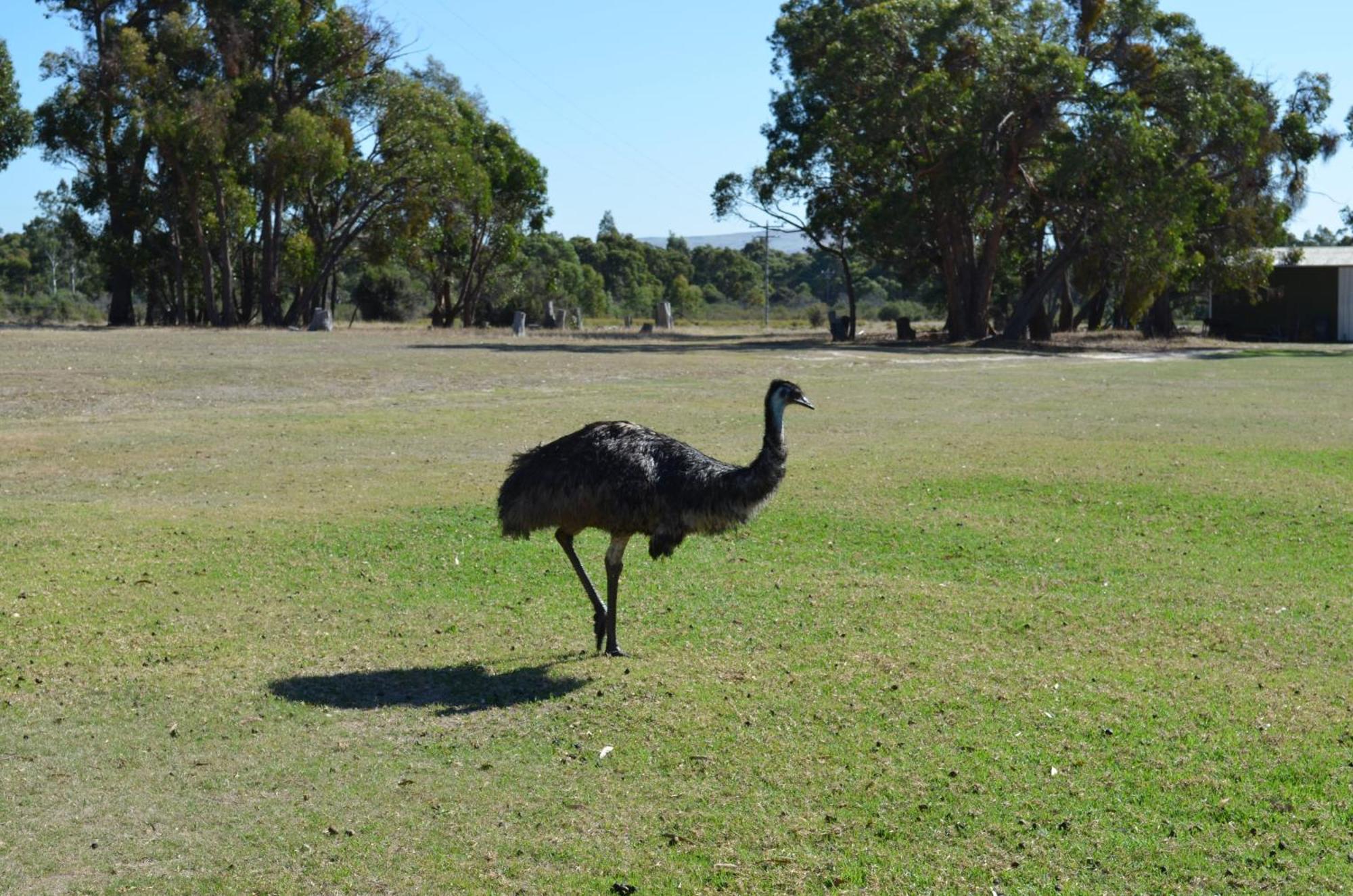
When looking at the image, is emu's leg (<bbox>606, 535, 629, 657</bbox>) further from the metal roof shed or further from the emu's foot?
the metal roof shed

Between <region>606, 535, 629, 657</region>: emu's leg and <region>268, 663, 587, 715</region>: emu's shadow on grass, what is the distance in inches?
16.2

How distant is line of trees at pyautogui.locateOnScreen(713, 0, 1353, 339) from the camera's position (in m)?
45.3

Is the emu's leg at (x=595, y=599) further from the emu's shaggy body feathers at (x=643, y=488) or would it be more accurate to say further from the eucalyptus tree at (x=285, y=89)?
the eucalyptus tree at (x=285, y=89)

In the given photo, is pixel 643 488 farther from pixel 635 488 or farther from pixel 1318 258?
pixel 1318 258

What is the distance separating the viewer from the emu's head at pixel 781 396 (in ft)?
28.7

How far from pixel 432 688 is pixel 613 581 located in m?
1.26

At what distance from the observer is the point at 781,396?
29.1 feet

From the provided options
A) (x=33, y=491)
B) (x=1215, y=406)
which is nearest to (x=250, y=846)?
(x=33, y=491)

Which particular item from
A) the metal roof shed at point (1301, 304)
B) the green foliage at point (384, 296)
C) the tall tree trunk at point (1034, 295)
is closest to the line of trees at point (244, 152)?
the green foliage at point (384, 296)

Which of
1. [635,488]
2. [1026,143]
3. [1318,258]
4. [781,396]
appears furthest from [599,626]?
[1318,258]

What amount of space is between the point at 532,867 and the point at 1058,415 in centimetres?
1891

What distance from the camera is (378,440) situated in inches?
747

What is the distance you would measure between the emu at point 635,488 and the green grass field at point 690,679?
78 centimetres

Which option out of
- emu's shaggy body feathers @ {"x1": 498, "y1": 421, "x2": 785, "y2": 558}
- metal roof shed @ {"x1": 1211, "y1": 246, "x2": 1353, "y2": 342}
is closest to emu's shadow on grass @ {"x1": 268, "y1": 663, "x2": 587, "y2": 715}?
emu's shaggy body feathers @ {"x1": 498, "y1": 421, "x2": 785, "y2": 558}
